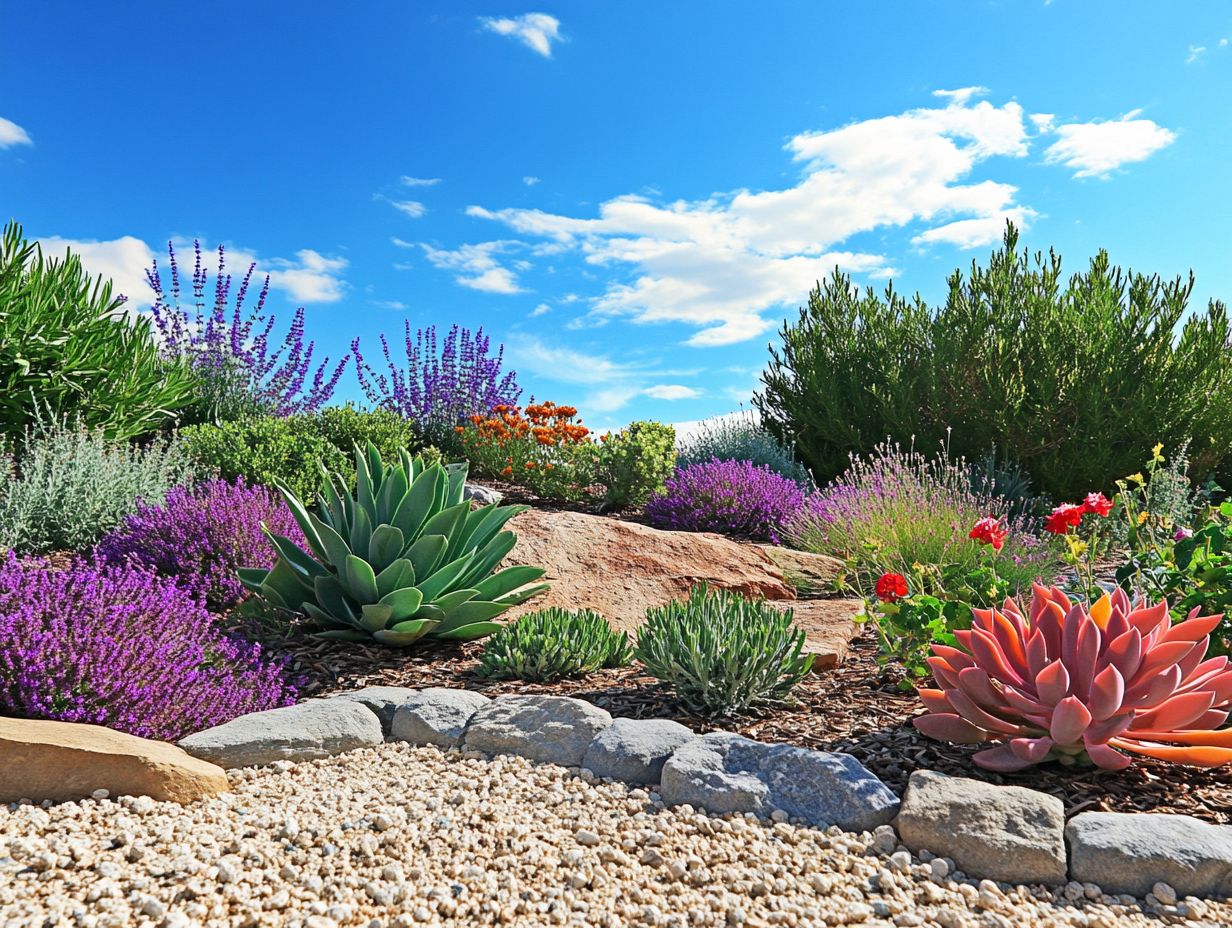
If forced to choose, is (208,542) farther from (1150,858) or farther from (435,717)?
(1150,858)

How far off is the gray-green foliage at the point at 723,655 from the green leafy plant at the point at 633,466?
6260 millimetres

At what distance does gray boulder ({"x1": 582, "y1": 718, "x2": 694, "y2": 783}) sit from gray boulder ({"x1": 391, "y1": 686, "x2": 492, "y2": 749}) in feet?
1.98

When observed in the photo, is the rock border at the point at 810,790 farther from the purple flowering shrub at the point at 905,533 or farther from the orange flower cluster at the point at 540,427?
the orange flower cluster at the point at 540,427

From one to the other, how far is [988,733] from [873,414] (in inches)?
390

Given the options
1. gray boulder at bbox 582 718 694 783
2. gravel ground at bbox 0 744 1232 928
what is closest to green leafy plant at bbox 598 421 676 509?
gray boulder at bbox 582 718 694 783

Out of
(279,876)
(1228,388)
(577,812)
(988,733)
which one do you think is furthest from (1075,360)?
(279,876)

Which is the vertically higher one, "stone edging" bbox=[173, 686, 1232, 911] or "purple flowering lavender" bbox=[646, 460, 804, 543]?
"purple flowering lavender" bbox=[646, 460, 804, 543]

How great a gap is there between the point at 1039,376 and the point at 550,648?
959cm

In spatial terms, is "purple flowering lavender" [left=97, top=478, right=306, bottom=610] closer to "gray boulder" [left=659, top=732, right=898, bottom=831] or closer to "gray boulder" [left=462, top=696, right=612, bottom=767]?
"gray boulder" [left=462, top=696, right=612, bottom=767]

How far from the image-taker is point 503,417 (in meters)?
11.5

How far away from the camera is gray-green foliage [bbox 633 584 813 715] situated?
12.2 ft

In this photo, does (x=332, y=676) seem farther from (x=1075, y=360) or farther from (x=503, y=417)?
(x=1075, y=360)

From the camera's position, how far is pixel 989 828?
8.91ft

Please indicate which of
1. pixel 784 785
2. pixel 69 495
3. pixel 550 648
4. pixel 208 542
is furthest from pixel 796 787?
pixel 69 495
